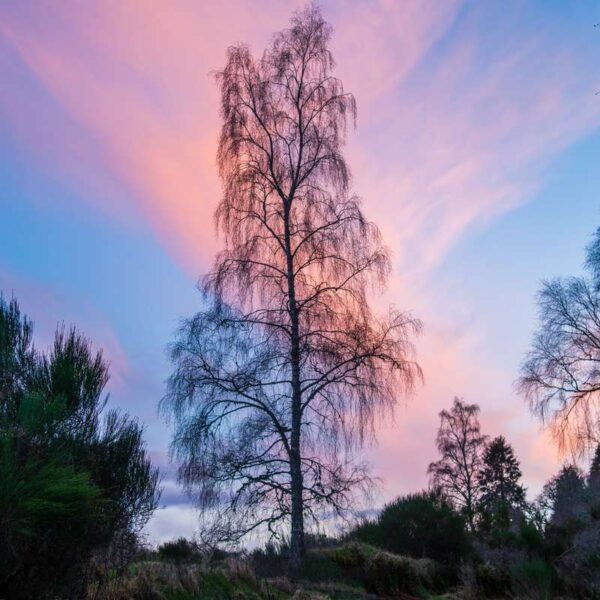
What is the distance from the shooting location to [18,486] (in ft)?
17.7

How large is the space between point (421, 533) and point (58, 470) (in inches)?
485

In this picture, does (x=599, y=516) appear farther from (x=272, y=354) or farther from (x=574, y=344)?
(x=272, y=354)

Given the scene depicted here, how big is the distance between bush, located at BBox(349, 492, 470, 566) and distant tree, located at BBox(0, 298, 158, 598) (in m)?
10.0

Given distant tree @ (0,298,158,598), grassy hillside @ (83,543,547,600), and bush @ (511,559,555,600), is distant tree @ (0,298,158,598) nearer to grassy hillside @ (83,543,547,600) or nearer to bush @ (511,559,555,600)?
grassy hillside @ (83,543,547,600)

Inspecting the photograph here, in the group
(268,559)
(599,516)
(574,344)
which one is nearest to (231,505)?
(268,559)

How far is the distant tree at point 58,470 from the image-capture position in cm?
567

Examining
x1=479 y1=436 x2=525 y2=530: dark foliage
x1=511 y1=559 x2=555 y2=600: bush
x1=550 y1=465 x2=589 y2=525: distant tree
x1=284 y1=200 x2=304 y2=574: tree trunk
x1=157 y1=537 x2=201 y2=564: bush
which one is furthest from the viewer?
x1=479 y1=436 x2=525 y2=530: dark foliage

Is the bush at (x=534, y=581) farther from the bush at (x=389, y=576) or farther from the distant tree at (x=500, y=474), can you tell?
the distant tree at (x=500, y=474)

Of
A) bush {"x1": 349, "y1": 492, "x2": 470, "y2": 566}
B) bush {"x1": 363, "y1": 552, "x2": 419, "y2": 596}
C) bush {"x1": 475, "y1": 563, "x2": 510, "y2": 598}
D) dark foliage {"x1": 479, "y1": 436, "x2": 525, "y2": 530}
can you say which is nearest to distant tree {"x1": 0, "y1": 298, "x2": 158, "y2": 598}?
bush {"x1": 363, "y1": 552, "x2": 419, "y2": 596}

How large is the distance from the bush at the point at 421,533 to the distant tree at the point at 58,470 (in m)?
10.0

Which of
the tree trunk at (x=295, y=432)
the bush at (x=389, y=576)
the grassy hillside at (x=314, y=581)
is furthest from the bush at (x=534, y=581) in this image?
the tree trunk at (x=295, y=432)

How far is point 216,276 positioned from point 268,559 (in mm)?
6990

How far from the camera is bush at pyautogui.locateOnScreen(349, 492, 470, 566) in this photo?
52.8ft

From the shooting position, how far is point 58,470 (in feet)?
19.4
